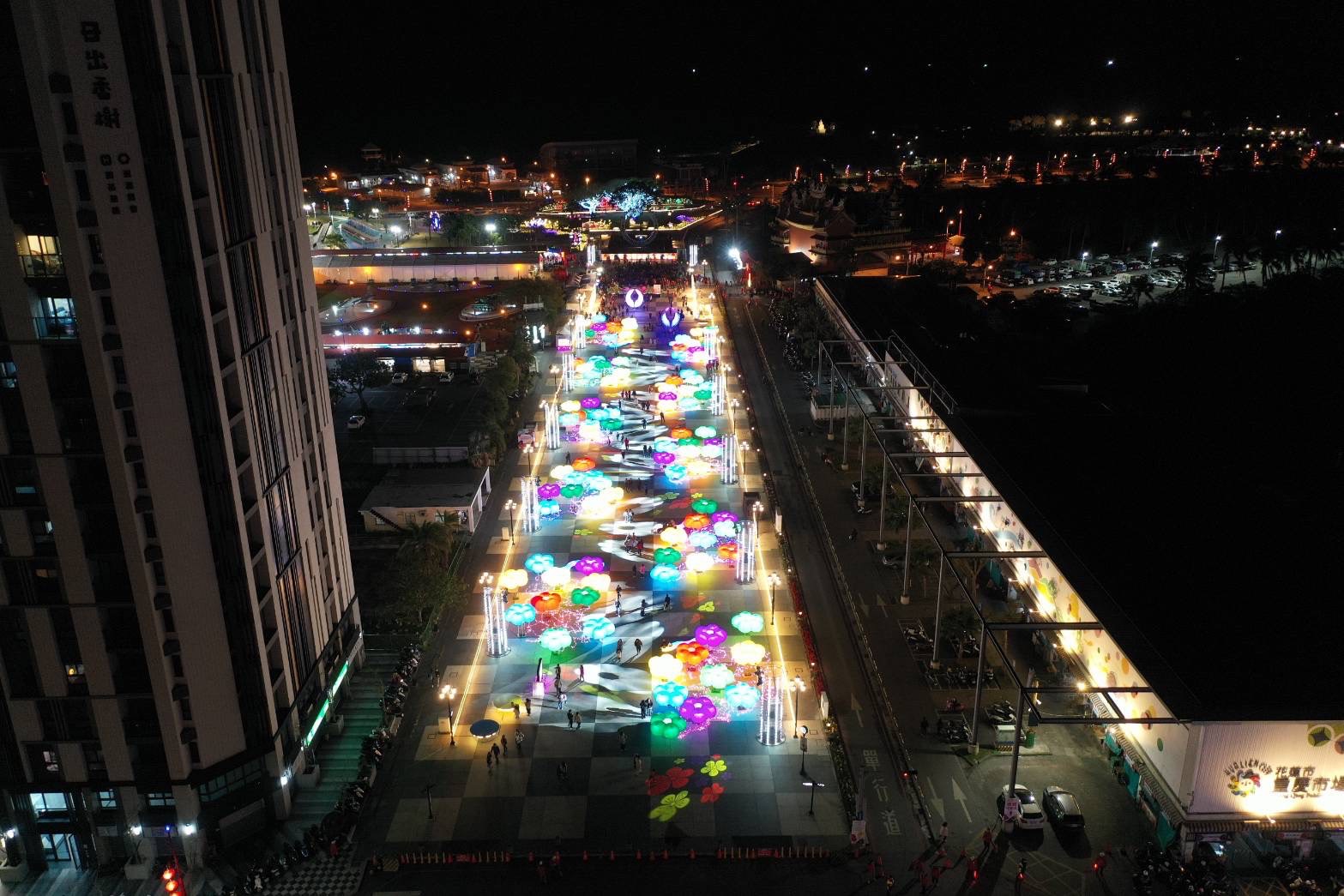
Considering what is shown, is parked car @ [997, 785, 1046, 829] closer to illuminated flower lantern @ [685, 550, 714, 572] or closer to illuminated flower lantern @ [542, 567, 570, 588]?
illuminated flower lantern @ [685, 550, 714, 572]

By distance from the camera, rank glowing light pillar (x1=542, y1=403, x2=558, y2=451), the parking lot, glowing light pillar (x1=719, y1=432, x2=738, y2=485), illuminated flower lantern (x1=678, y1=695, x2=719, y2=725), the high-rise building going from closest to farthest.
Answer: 1. the high-rise building
2. illuminated flower lantern (x1=678, y1=695, x2=719, y2=725)
3. glowing light pillar (x1=719, y1=432, x2=738, y2=485)
4. the parking lot
5. glowing light pillar (x1=542, y1=403, x2=558, y2=451)

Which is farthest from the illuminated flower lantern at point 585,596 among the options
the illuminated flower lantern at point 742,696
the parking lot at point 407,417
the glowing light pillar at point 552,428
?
the glowing light pillar at point 552,428

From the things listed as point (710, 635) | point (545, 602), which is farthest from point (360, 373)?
point (710, 635)

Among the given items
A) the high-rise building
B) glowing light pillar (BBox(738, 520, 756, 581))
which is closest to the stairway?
the high-rise building

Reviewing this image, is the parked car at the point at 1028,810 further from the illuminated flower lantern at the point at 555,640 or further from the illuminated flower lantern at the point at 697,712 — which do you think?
the illuminated flower lantern at the point at 555,640

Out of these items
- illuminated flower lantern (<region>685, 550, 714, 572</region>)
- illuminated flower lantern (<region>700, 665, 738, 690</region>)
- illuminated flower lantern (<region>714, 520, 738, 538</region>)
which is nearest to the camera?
illuminated flower lantern (<region>700, 665, 738, 690</region>)

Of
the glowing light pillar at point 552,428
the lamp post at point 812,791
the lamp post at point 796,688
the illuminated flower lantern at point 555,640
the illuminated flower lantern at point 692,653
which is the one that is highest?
the glowing light pillar at point 552,428
